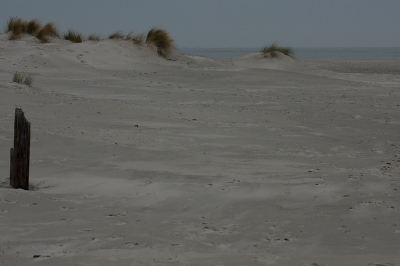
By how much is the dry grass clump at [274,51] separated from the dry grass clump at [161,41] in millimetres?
3426

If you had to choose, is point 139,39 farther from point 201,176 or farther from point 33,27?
point 201,176

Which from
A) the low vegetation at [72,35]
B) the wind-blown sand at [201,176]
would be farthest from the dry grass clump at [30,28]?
the wind-blown sand at [201,176]

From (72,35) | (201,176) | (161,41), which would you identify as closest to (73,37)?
(72,35)

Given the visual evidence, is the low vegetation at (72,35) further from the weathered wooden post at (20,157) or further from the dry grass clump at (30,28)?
the weathered wooden post at (20,157)

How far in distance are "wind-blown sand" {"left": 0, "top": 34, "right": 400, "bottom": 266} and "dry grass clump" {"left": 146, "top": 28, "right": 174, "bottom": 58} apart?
458 centimetres

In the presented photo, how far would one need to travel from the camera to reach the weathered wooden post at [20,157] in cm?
532

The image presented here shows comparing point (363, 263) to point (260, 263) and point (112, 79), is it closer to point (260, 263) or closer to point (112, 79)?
point (260, 263)

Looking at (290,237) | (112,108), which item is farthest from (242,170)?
(112,108)

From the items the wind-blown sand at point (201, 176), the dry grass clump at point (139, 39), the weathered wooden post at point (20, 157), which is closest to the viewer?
the wind-blown sand at point (201, 176)

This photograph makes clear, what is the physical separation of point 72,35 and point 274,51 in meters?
6.51

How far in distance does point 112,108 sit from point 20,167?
4.41 m

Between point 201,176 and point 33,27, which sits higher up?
point 33,27

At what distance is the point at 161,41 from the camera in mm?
17422

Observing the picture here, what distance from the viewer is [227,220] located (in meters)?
4.60
